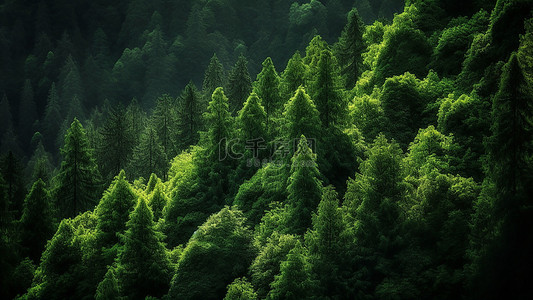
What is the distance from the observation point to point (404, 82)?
153ft

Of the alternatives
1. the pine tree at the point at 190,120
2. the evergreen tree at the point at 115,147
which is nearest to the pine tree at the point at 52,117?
the evergreen tree at the point at 115,147

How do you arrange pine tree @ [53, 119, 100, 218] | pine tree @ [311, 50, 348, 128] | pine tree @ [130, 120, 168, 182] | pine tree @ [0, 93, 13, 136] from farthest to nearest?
1. pine tree @ [0, 93, 13, 136]
2. pine tree @ [130, 120, 168, 182]
3. pine tree @ [53, 119, 100, 218]
4. pine tree @ [311, 50, 348, 128]

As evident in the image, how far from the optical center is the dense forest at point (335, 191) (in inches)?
1241

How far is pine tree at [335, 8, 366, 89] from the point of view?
67.4 meters

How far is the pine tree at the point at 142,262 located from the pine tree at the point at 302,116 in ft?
42.0

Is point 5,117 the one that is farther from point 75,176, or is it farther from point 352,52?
point 352,52

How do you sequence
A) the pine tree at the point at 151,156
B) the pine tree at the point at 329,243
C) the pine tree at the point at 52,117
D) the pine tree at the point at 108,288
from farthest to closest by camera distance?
the pine tree at the point at 52,117, the pine tree at the point at 151,156, the pine tree at the point at 108,288, the pine tree at the point at 329,243

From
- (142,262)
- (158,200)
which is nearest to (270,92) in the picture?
(158,200)

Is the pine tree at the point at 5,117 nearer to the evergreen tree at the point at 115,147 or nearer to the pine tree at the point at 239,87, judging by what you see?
the evergreen tree at the point at 115,147

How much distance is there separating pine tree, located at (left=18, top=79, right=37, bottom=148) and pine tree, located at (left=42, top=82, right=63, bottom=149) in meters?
Answer: 7.58

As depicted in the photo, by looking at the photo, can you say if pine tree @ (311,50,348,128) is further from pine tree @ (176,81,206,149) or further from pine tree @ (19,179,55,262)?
pine tree @ (176,81,206,149)

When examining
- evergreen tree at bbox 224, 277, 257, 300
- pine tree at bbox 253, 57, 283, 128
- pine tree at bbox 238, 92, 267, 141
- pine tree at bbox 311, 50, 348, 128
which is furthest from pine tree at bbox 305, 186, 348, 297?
pine tree at bbox 253, 57, 283, 128

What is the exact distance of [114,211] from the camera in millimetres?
45062

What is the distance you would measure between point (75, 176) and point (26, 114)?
121939mm
